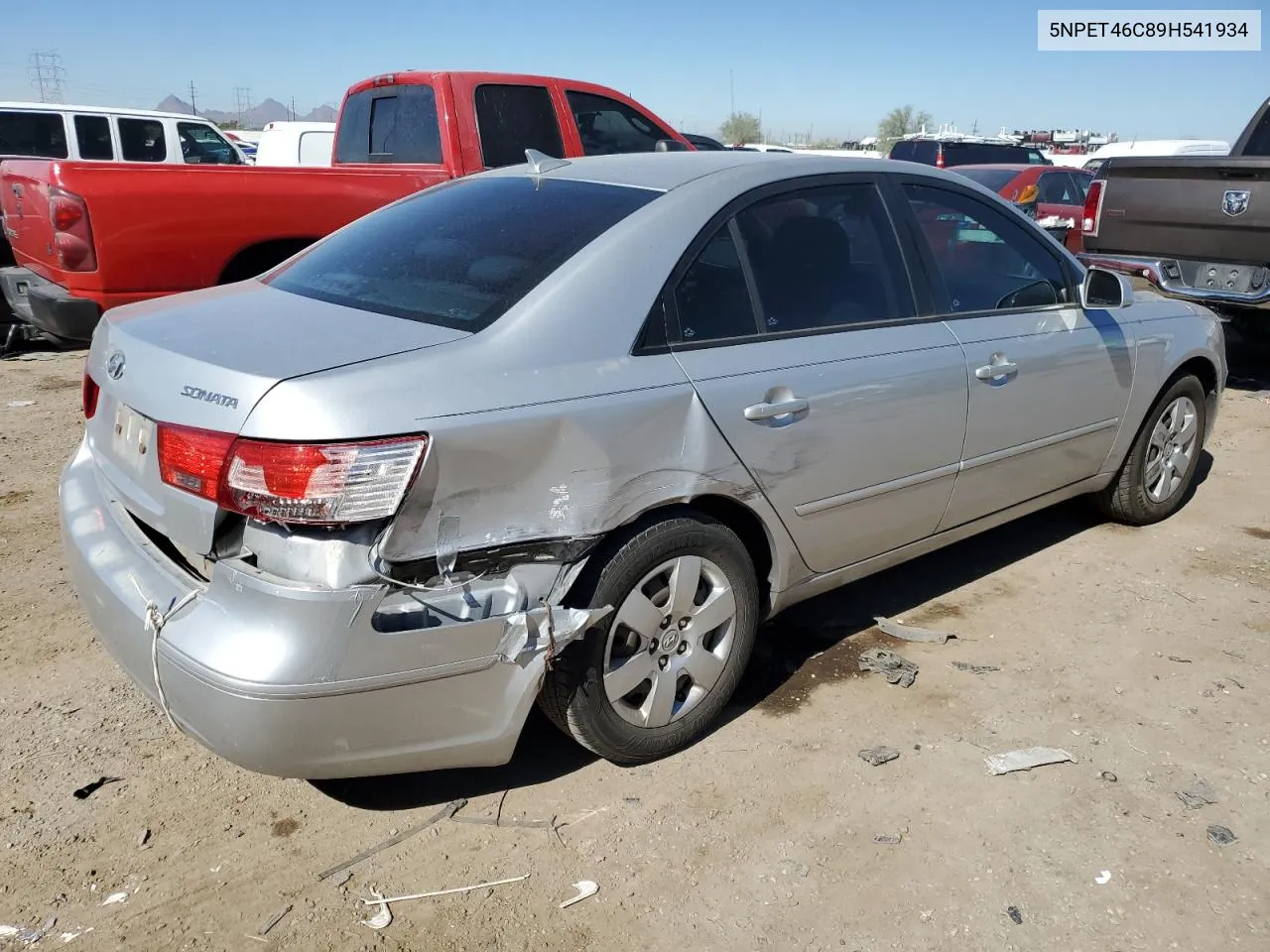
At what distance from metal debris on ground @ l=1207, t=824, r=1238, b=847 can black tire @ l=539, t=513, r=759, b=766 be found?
1316 millimetres

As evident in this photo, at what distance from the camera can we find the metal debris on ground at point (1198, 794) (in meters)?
2.91

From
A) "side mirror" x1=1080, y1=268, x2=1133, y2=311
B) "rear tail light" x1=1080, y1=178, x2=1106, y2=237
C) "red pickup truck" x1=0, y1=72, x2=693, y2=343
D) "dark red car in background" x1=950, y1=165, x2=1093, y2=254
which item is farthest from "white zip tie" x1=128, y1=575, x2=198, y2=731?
"dark red car in background" x1=950, y1=165, x2=1093, y2=254

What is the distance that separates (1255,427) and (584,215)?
5836mm

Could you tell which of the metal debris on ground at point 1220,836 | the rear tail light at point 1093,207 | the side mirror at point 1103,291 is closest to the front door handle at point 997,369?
the side mirror at point 1103,291

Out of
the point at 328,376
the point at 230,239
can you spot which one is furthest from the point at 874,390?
the point at 230,239

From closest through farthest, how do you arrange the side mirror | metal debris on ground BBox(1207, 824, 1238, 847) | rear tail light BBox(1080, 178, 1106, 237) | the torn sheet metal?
the torn sheet metal, metal debris on ground BBox(1207, 824, 1238, 847), the side mirror, rear tail light BBox(1080, 178, 1106, 237)

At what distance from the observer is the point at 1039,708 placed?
11.1 feet

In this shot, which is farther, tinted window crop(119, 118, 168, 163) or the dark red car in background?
tinted window crop(119, 118, 168, 163)

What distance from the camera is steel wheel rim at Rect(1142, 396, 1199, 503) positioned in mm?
4855

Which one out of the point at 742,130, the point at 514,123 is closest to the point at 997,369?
the point at 514,123

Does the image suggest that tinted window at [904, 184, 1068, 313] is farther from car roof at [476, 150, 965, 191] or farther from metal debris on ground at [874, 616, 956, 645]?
metal debris on ground at [874, 616, 956, 645]

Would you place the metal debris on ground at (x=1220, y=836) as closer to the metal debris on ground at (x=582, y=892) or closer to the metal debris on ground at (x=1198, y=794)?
the metal debris on ground at (x=1198, y=794)

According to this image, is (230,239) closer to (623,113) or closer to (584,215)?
(623,113)

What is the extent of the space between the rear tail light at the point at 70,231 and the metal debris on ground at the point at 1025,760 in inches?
197
